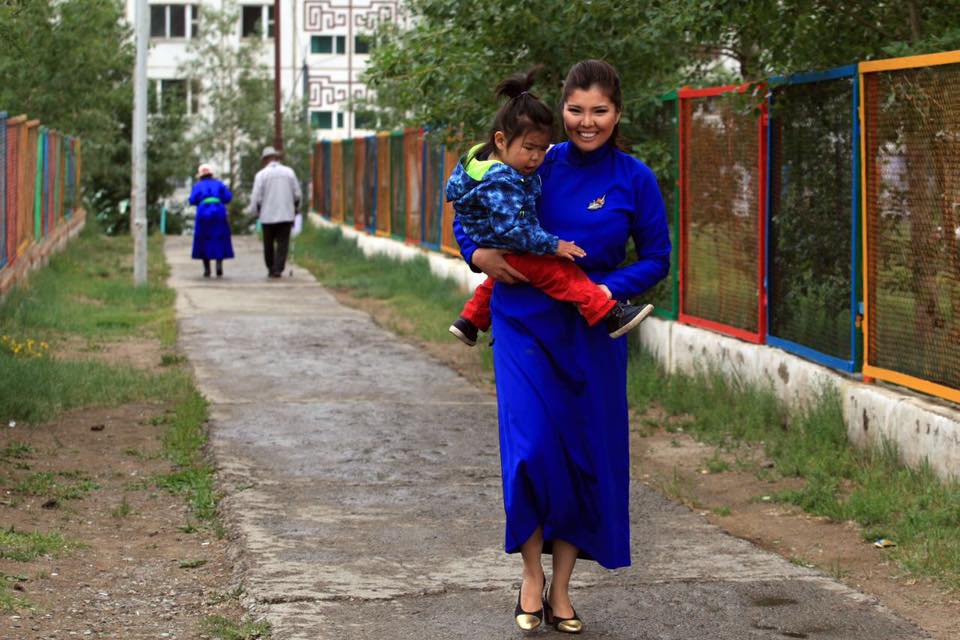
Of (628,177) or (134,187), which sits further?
(134,187)

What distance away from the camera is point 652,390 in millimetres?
10164

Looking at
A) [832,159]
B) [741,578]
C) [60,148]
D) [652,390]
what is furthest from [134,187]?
[741,578]

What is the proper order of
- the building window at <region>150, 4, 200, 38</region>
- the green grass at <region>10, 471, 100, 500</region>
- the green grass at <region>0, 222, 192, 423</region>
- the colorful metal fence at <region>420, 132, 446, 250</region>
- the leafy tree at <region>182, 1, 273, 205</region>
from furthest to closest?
the building window at <region>150, 4, 200, 38</region> < the leafy tree at <region>182, 1, 273, 205</region> < the colorful metal fence at <region>420, 132, 446, 250</region> < the green grass at <region>0, 222, 192, 423</region> < the green grass at <region>10, 471, 100, 500</region>

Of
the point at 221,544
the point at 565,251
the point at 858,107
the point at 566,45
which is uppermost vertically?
the point at 566,45

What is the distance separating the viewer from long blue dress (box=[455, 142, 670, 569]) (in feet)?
16.3

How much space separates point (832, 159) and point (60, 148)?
20.2m

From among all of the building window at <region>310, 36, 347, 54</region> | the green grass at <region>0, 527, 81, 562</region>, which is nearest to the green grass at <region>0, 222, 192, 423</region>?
the green grass at <region>0, 527, 81, 562</region>

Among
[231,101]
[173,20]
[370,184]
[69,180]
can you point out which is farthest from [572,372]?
[173,20]

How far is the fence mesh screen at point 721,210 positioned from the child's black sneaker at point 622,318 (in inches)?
175

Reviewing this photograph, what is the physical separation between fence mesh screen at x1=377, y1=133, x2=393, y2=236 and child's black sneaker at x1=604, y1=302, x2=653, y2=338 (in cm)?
1908

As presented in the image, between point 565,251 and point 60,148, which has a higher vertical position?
point 60,148

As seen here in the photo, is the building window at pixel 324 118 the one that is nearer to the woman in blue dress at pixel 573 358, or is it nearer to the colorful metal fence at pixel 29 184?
the colorful metal fence at pixel 29 184

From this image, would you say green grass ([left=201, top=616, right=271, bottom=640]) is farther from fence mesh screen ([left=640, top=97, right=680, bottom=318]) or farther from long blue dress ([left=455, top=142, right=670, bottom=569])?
fence mesh screen ([left=640, top=97, right=680, bottom=318])

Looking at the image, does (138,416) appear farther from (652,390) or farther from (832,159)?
(832,159)
